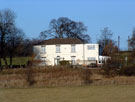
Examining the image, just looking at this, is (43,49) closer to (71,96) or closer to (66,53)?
(66,53)

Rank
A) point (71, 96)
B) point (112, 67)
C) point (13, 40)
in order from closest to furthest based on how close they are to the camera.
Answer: point (71, 96)
point (112, 67)
point (13, 40)

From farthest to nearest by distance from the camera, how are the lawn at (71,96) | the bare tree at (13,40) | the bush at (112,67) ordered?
the bare tree at (13,40) → the bush at (112,67) → the lawn at (71,96)

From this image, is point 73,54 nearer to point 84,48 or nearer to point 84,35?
point 84,48

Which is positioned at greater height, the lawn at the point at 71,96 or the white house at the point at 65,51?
the white house at the point at 65,51

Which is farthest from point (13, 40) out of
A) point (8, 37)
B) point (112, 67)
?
point (112, 67)

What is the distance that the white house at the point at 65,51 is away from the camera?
46.7 metres

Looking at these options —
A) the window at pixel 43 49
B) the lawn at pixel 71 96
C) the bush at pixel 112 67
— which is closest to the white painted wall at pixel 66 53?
the window at pixel 43 49

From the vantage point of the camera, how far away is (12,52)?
158 feet

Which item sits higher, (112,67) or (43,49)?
(43,49)

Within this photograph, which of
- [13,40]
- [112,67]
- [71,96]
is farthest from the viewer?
[13,40]

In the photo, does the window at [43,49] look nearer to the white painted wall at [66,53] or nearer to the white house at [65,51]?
the white house at [65,51]

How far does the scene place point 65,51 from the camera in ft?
159

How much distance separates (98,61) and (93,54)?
1.75m

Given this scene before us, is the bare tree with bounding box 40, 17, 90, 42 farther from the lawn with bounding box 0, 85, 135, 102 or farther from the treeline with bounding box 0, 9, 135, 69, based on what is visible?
the lawn with bounding box 0, 85, 135, 102
